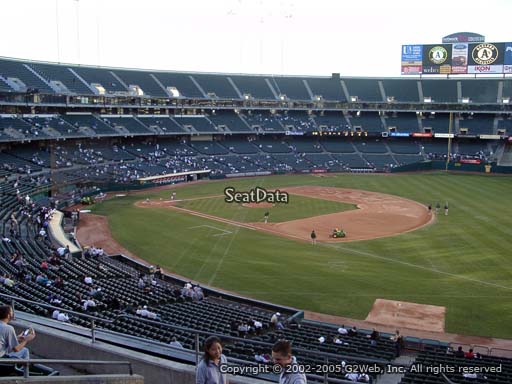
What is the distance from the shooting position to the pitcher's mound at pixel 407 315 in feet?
74.2

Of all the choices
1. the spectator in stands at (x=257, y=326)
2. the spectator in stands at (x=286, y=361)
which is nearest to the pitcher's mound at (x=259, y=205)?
the spectator in stands at (x=257, y=326)

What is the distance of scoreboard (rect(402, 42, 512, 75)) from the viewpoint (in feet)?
289

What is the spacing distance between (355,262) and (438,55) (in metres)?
71.5

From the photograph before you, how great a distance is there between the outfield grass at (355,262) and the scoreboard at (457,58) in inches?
1819

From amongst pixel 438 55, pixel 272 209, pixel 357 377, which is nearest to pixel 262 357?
pixel 357 377

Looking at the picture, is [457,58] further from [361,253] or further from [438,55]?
[361,253]

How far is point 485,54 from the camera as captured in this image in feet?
291

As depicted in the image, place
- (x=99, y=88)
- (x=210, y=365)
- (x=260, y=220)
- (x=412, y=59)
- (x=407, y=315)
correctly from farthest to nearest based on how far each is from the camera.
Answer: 1. (x=412, y=59)
2. (x=99, y=88)
3. (x=260, y=220)
4. (x=407, y=315)
5. (x=210, y=365)

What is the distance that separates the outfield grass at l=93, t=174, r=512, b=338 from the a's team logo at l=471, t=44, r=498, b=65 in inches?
1826

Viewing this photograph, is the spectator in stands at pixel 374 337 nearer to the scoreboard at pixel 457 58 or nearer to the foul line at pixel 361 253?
the foul line at pixel 361 253

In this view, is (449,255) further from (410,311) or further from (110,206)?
(110,206)

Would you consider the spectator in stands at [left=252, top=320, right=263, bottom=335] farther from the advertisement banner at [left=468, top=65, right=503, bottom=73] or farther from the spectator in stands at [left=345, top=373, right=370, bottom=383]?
the advertisement banner at [left=468, top=65, right=503, bottom=73]

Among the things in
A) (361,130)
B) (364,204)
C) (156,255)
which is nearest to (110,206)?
(156,255)

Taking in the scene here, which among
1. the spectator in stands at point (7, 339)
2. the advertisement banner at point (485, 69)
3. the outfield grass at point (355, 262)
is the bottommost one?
the outfield grass at point (355, 262)
